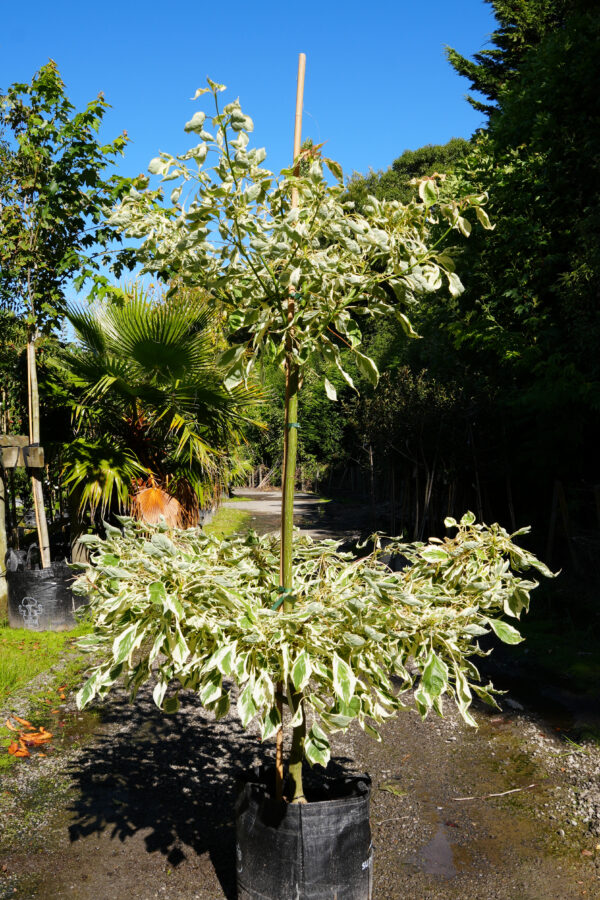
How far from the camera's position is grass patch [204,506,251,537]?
12514mm

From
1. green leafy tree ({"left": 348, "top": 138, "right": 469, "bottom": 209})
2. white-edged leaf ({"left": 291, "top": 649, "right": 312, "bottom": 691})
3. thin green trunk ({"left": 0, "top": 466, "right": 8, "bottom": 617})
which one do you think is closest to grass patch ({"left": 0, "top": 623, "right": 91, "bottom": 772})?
thin green trunk ({"left": 0, "top": 466, "right": 8, "bottom": 617})

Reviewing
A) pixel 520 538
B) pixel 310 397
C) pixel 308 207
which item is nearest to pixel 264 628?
pixel 308 207

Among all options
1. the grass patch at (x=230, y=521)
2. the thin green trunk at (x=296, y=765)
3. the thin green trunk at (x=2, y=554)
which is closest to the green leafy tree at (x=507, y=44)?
the grass patch at (x=230, y=521)

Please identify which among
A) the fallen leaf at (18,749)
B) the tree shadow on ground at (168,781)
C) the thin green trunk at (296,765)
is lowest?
the tree shadow on ground at (168,781)

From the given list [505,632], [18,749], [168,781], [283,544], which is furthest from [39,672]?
[505,632]

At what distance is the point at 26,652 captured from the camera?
17.2 feet

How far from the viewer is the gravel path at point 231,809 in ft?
8.93

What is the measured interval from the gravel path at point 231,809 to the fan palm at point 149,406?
2.03 meters

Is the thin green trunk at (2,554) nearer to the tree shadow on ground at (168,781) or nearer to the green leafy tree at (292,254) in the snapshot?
the tree shadow on ground at (168,781)

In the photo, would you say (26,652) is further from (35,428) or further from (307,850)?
(307,850)

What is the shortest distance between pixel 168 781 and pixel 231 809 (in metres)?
0.43

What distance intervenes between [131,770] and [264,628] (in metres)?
2.20

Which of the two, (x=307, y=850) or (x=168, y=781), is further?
(x=168, y=781)

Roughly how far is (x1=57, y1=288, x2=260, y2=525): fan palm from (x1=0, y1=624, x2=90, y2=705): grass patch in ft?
3.57
